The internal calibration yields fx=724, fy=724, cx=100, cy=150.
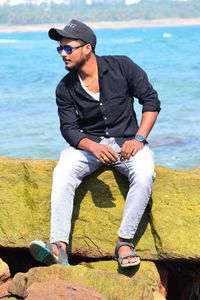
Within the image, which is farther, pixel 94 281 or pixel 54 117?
pixel 54 117

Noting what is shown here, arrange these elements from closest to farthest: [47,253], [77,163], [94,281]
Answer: [94,281], [47,253], [77,163]

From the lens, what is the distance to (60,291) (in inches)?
182

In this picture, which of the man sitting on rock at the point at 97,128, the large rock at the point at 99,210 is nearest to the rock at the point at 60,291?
the man sitting on rock at the point at 97,128

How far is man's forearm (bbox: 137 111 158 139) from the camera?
5.63 meters

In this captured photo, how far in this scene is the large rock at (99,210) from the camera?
5609 millimetres

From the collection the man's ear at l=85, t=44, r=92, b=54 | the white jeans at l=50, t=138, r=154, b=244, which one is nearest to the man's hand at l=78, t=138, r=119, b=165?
the white jeans at l=50, t=138, r=154, b=244

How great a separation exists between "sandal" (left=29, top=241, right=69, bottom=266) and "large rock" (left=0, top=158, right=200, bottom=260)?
0.42 metres

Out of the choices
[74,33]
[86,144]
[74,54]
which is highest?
[74,33]

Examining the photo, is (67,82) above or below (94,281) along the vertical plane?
above

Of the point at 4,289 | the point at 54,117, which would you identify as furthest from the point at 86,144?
the point at 54,117

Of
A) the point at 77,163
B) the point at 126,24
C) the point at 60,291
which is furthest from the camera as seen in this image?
the point at 126,24

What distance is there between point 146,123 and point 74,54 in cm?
78

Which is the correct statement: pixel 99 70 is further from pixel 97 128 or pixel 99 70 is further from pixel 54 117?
pixel 54 117

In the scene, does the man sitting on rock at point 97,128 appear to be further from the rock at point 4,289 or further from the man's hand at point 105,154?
the rock at point 4,289
